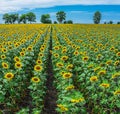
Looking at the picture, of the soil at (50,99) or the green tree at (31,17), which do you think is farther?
the green tree at (31,17)

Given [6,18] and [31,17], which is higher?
[31,17]

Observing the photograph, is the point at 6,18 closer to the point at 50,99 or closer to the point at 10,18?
the point at 10,18

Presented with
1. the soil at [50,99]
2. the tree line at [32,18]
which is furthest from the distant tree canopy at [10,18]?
the soil at [50,99]

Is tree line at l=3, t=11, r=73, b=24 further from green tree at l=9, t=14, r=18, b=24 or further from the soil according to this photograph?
the soil

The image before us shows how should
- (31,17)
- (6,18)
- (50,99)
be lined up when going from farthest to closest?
(31,17) < (6,18) < (50,99)

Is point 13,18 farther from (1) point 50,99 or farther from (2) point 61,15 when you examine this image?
(1) point 50,99

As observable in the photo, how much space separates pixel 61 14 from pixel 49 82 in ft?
322

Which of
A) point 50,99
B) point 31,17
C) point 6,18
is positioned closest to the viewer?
point 50,99

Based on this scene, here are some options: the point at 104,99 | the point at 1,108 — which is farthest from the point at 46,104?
the point at 104,99

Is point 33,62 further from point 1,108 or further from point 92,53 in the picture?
point 1,108

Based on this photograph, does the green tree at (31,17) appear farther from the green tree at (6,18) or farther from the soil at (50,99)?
the soil at (50,99)

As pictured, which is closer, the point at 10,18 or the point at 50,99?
the point at 50,99

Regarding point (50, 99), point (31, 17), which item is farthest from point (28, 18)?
point (50, 99)

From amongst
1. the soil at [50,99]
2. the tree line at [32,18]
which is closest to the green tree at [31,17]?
the tree line at [32,18]
